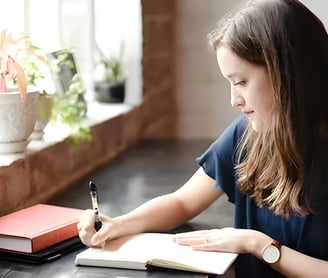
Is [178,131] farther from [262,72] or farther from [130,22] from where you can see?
[262,72]

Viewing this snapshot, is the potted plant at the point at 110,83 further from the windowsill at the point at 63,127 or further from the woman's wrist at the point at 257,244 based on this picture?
the woman's wrist at the point at 257,244

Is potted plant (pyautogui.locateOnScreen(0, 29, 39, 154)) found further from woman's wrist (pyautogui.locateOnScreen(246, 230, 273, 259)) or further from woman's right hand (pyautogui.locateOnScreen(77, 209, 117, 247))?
woman's wrist (pyautogui.locateOnScreen(246, 230, 273, 259))

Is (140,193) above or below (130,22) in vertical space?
below

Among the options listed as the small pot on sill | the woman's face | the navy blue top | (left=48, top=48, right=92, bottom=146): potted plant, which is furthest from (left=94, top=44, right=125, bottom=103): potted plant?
the woman's face

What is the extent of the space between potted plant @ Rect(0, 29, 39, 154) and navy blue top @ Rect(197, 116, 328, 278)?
457 mm

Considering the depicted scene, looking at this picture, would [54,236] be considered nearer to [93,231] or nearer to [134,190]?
[93,231]

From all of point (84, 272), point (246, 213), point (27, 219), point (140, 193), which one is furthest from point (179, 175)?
point (84, 272)

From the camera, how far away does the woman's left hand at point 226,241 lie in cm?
147

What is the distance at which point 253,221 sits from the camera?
1.67 m

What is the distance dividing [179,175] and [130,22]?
0.84 metres

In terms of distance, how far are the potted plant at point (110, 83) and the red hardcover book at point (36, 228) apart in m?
1.11

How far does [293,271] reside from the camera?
4.77 ft

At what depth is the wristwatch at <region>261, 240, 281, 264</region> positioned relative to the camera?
1462mm

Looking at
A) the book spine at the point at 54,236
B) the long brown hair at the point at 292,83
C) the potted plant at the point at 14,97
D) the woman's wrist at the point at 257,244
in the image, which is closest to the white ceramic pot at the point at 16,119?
the potted plant at the point at 14,97
